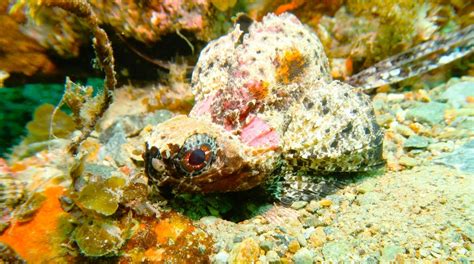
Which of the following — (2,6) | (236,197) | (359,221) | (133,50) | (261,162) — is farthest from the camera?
(133,50)

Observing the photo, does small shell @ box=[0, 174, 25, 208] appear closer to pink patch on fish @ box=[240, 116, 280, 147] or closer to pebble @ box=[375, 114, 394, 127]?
pink patch on fish @ box=[240, 116, 280, 147]

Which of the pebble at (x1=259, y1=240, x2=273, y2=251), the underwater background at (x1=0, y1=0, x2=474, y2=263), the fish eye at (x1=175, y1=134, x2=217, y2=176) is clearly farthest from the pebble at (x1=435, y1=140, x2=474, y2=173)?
the fish eye at (x1=175, y1=134, x2=217, y2=176)

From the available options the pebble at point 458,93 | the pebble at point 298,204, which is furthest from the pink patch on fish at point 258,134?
the pebble at point 458,93

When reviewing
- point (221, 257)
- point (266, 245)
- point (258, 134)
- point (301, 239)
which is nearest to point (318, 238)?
point (301, 239)

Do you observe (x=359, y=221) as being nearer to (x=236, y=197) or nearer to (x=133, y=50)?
(x=236, y=197)

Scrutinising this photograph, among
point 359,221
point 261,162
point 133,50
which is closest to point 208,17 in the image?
point 133,50

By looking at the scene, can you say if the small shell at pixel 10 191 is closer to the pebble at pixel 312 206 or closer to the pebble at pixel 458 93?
the pebble at pixel 312 206
